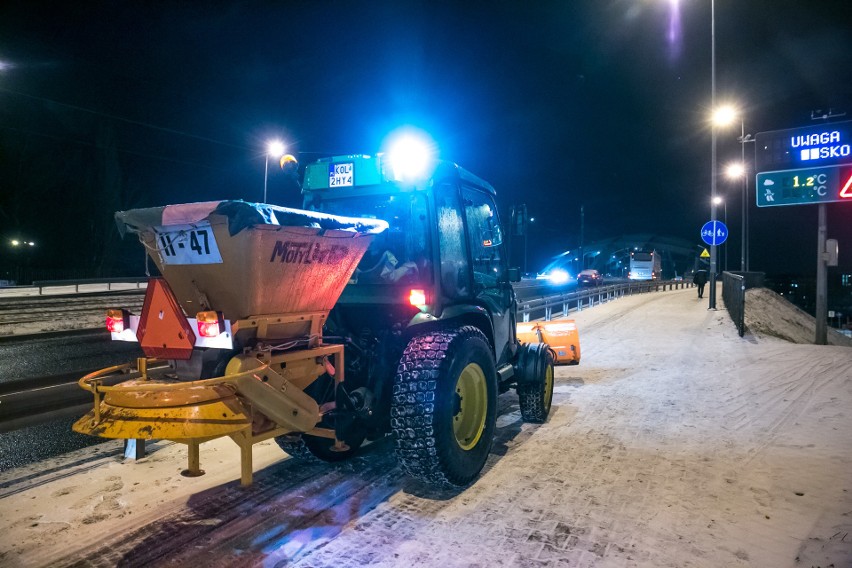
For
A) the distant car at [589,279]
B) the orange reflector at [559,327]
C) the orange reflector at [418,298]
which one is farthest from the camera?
the distant car at [589,279]

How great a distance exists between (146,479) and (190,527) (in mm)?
1195

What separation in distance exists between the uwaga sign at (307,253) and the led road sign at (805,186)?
46.6 feet

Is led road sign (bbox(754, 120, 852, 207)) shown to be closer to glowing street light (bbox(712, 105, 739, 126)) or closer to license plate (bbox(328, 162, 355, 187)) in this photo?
glowing street light (bbox(712, 105, 739, 126))

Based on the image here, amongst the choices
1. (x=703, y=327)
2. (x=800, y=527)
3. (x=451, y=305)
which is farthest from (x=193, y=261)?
(x=703, y=327)

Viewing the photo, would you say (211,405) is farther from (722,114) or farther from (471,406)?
(722,114)

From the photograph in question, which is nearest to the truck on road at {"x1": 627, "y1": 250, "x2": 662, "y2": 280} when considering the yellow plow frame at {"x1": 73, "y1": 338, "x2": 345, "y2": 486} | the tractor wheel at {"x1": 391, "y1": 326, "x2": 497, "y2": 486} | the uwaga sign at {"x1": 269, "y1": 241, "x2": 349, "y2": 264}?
the tractor wheel at {"x1": 391, "y1": 326, "x2": 497, "y2": 486}

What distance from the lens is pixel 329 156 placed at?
536 centimetres

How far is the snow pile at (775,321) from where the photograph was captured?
16969mm

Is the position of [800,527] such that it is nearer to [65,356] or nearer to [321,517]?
[321,517]

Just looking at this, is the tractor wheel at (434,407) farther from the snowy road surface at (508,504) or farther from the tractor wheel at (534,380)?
the tractor wheel at (534,380)

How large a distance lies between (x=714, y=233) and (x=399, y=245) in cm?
1799

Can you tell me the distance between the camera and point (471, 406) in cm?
495

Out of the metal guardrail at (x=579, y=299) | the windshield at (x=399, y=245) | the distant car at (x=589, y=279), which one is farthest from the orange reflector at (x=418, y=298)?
the distant car at (x=589, y=279)

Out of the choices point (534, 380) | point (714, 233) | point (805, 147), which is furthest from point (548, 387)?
point (714, 233)
